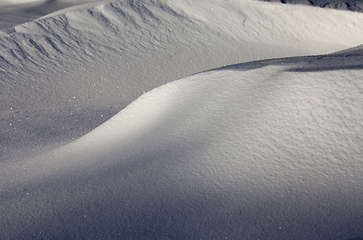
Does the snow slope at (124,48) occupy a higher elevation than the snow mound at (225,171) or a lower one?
higher

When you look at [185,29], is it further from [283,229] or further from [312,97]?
[283,229]

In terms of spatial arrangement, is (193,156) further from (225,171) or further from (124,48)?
(124,48)

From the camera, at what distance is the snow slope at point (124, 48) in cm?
232

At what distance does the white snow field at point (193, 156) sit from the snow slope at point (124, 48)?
23 mm

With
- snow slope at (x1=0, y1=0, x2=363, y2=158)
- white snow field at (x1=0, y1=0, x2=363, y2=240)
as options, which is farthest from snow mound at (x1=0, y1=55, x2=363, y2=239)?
snow slope at (x1=0, y1=0, x2=363, y2=158)

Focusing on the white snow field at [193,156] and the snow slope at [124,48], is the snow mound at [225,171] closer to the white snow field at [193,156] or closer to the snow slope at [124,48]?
the white snow field at [193,156]

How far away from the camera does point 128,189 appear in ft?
4.00

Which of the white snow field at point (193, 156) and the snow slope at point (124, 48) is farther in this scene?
the snow slope at point (124, 48)

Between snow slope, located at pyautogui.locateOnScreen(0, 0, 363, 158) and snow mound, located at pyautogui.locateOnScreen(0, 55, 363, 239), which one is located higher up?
snow slope, located at pyautogui.locateOnScreen(0, 0, 363, 158)

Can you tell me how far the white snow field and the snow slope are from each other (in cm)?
2

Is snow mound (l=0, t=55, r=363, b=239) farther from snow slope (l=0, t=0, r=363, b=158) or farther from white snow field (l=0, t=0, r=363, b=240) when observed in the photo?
snow slope (l=0, t=0, r=363, b=158)

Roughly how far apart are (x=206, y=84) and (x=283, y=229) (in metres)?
0.99

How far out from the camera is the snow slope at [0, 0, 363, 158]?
232 cm

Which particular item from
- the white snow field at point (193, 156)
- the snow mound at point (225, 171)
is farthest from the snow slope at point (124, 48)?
the snow mound at point (225, 171)
